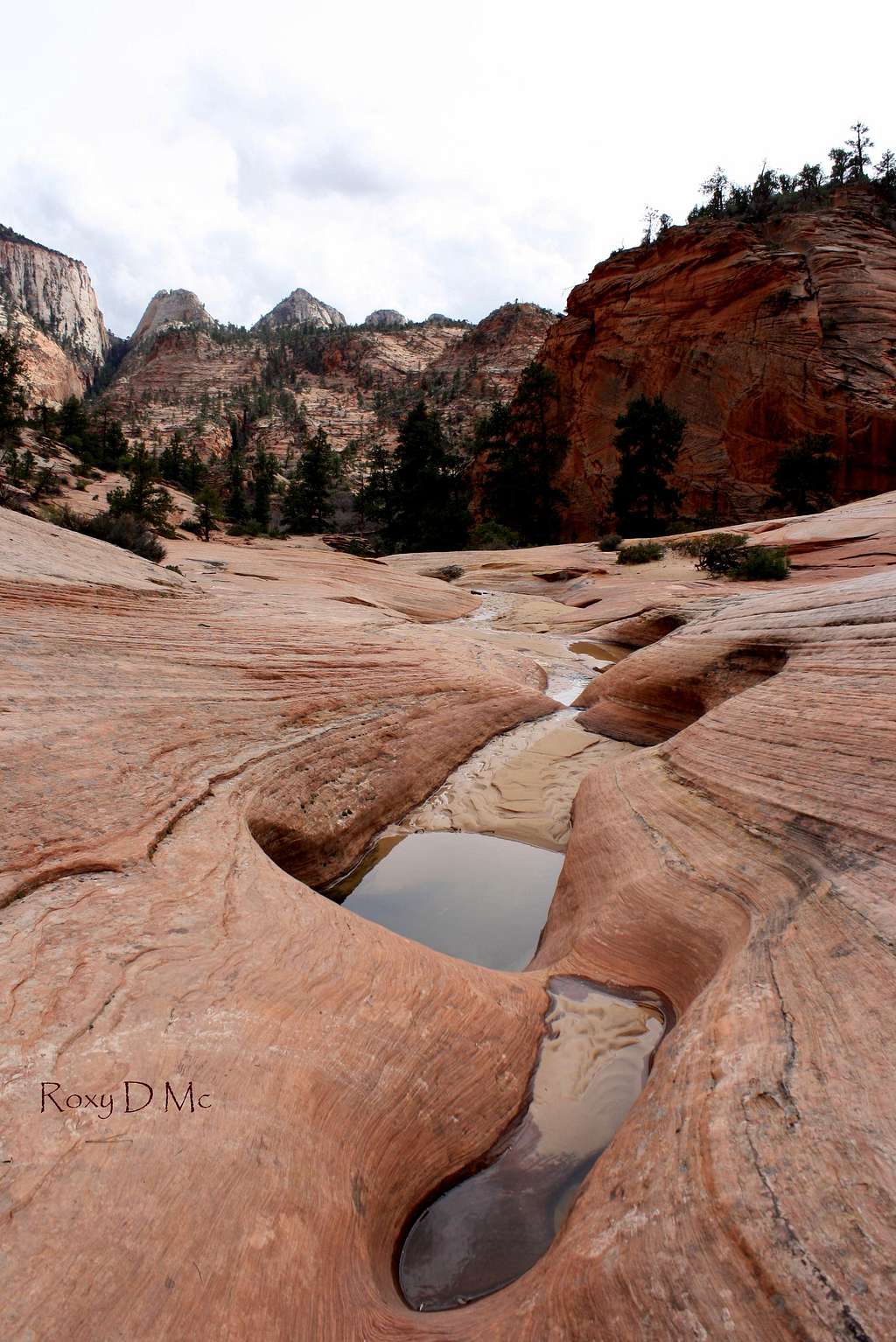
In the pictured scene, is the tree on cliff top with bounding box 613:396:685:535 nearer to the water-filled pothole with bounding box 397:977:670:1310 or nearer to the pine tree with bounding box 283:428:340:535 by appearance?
the pine tree with bounding box 283:428:340:535

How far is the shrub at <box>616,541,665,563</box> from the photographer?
16.5 metres

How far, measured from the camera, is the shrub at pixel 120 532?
8.97m

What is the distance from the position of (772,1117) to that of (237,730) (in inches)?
142

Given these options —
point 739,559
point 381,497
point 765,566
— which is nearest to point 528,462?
point 381,497

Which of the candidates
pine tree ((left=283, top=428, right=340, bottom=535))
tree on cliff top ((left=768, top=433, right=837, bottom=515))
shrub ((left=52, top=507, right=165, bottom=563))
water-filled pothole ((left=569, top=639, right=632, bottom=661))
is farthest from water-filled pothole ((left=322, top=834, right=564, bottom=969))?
pine tree ((left=283, top=428, right=340, bottom=535))

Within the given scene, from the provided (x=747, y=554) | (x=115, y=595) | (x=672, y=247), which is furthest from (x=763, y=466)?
(x=115, y=595)

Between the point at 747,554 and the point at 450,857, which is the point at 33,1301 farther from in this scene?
the point at 747,554

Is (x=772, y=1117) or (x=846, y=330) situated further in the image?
(x=846, y=330)

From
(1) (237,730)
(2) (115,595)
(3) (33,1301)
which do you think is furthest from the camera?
(2) (115,595)

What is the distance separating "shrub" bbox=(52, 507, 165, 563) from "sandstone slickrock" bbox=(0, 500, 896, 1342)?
427cm

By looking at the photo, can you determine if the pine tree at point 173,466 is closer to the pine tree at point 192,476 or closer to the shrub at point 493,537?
the pine tree at point 192,476

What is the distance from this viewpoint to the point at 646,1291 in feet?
4.47

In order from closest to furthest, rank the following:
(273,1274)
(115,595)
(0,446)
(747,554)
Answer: (273,1274), (115,595), (747,554), (0,446)

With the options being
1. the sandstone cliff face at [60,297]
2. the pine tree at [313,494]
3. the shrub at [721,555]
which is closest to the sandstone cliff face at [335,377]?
the pine tree at [313,494]
